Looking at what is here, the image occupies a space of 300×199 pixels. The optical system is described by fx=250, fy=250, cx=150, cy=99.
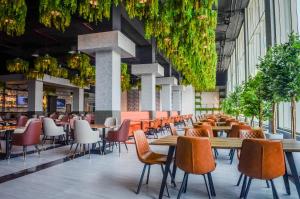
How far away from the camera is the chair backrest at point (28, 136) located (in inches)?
215

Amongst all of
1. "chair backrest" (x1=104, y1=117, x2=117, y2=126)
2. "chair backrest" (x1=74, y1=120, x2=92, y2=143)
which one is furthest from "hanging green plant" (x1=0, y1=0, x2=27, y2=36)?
"chair backrest" (x1=104, y1=117, x2=117, y2=126)

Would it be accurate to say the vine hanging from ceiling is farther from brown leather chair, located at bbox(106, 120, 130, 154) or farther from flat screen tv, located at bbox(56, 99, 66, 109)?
flat screen tv, located at bbox(56, 99, 66, 109)

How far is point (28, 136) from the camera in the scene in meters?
5.54

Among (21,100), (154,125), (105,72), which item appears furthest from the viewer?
(21,100)

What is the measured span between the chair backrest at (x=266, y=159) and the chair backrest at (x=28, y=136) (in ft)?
15.5

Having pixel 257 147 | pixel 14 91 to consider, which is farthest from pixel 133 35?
pixel 14 91

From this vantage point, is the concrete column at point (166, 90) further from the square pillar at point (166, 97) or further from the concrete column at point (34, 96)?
the concrete column at point (34, 96)

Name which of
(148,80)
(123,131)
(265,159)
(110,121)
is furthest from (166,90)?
(265,159)

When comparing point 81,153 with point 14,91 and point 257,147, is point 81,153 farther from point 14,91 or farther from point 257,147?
point 14,91

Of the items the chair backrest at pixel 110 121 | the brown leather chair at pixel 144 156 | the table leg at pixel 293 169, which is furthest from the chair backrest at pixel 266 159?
the chair backrest at pixel 110 121

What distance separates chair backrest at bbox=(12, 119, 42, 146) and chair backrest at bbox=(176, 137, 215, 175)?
4.09 meters

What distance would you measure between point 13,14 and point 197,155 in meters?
5.60

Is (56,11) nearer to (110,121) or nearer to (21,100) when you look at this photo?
(110,121)

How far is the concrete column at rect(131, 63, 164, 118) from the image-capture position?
1227 cm
